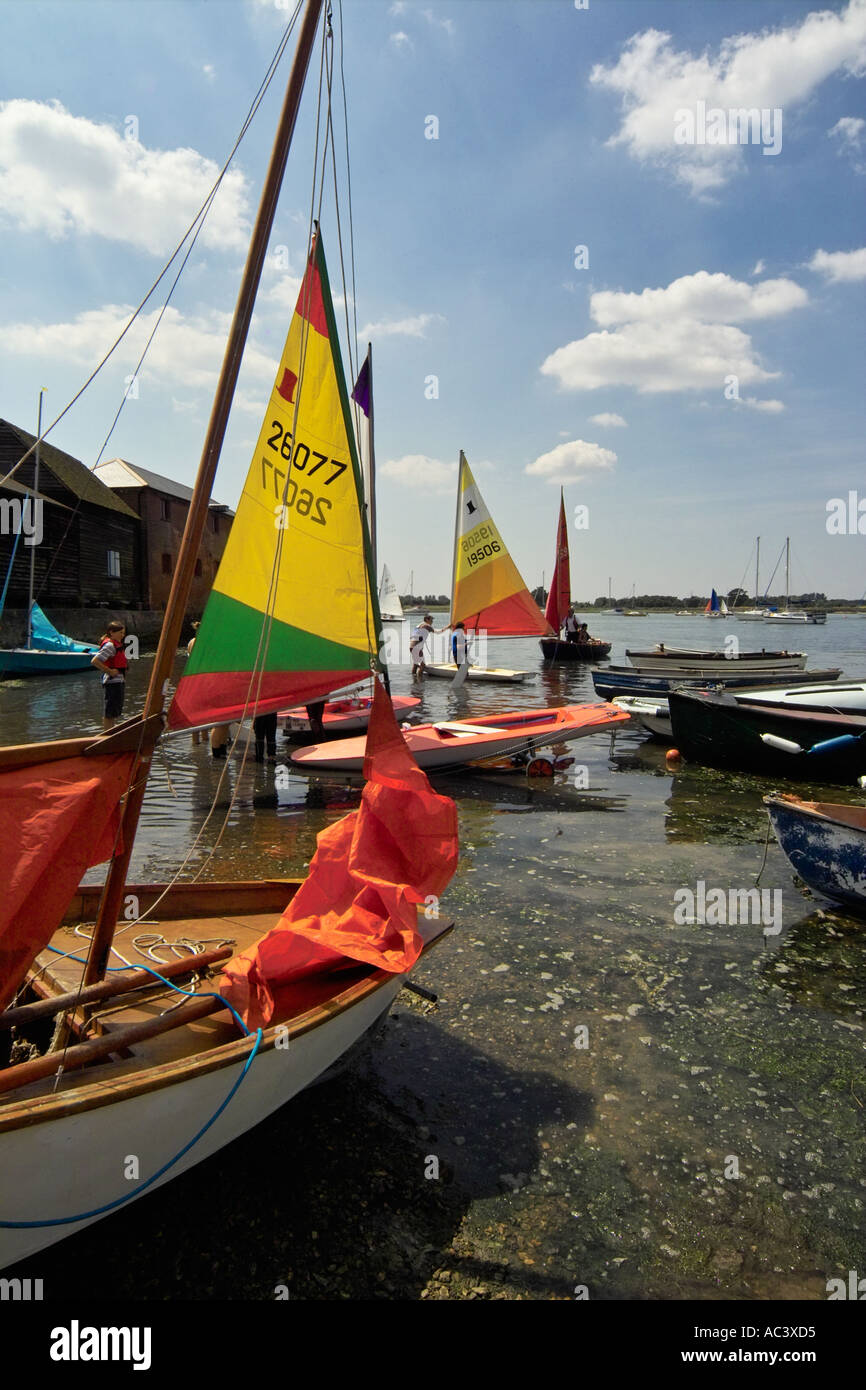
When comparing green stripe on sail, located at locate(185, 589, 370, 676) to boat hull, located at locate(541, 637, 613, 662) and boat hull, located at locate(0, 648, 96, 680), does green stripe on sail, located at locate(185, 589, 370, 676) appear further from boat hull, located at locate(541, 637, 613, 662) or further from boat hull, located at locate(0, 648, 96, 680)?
boat hull, located at locate(541, 637, 613, 662)

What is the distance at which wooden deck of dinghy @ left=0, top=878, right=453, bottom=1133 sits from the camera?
10.8ft

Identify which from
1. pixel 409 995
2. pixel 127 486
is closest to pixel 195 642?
pixel 409 995

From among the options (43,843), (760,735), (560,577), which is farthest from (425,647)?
(43,843)

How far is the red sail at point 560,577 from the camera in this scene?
133 feet

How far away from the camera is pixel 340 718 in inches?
664

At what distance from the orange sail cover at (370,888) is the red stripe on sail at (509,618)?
2401 cm

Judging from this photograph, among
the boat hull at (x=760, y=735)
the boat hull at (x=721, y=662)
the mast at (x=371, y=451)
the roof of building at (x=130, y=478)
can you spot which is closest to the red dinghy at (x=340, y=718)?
the mast at (x=371, y=451)

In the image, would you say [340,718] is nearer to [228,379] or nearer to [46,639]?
[228,379]

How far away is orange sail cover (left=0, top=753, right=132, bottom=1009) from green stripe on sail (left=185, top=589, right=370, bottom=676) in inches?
123

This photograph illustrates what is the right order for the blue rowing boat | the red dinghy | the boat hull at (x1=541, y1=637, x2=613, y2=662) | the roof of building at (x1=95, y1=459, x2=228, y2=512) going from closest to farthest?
the blue rowing boat
the red dinghy
the boat hull at (x1=541, y1=637, x2=613, y2=662)
the roof of building at (x1=95, y1=459, x2=228, y2=512)

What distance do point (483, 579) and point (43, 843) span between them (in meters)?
25.7

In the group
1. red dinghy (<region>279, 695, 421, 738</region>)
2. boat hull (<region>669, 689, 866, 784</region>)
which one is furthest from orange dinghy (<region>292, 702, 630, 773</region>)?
red dinghy (<region>279, 695, 421, 738</region>)

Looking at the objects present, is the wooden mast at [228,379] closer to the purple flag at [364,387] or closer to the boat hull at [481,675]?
the purple flag at [364,387]

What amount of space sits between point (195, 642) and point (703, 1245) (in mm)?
6056
